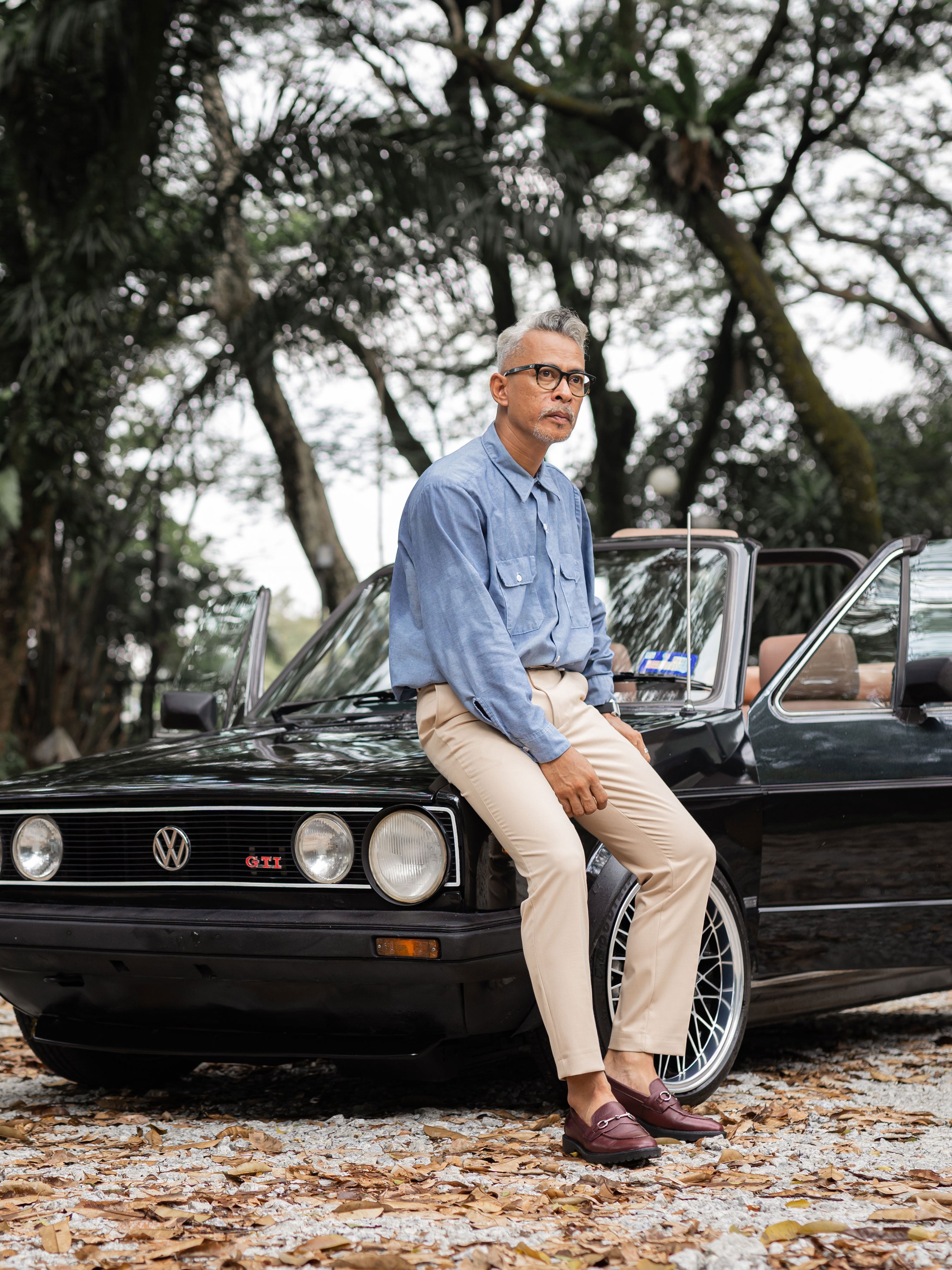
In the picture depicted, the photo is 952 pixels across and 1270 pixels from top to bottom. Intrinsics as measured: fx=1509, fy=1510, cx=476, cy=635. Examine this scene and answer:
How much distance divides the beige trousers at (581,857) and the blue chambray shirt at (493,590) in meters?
0.08

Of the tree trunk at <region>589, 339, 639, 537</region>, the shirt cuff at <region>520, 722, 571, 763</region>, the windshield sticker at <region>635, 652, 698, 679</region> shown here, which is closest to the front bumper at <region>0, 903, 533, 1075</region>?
the shirt cuff at <region>520, 722, 571, 763</region>

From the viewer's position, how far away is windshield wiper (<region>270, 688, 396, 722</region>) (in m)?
4.84

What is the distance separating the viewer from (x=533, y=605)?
3.70 meters

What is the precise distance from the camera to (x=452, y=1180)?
3.27 meters

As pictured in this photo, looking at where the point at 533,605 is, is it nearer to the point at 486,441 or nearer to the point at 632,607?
the point at 486,441

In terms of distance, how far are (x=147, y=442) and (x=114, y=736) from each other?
25.1 ft

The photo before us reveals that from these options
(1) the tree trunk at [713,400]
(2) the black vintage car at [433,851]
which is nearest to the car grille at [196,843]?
(2) the black vintage car at [433,851]

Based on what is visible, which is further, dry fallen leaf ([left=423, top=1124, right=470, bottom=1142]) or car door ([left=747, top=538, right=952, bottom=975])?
car door ([left=747, top=538, right=952, bottom=975])

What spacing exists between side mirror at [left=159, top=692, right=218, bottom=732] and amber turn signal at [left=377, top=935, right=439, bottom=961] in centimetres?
178

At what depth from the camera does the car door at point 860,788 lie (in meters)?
4.41

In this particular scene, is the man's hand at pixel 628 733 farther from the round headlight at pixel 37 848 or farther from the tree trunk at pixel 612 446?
the tree trunk at pixel 612 446

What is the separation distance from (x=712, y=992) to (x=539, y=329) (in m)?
1.89

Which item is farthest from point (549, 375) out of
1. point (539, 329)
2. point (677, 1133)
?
point (677, 1133)

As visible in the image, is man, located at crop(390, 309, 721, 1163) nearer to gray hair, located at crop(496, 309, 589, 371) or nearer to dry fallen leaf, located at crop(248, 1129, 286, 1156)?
gray hair, located at crop(496, 309, 589, 371)
